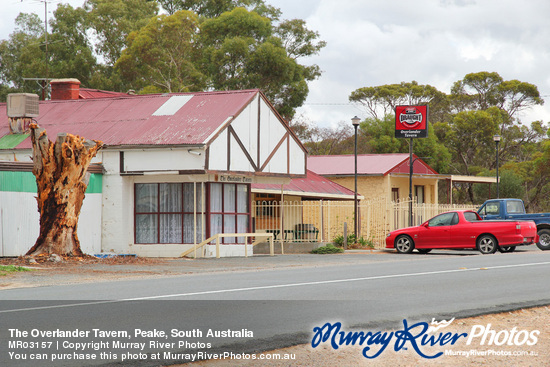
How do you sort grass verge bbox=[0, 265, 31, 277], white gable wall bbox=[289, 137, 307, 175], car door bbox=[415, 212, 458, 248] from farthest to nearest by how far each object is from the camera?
white gable wall bbox=[289, 137, 307, 175] → car door bbox=[415, 212, 458, 248] → grass verge bbox=[0, 265, 31, 277]

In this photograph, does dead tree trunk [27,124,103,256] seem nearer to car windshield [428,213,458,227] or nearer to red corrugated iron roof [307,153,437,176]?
car windshield [428,213,458,227]

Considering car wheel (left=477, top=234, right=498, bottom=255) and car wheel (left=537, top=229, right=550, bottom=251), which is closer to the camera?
car wheel (left=477, top=234, right=498, bottom=255)

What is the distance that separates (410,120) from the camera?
40.4 m

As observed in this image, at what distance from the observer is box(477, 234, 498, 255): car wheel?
2536cm

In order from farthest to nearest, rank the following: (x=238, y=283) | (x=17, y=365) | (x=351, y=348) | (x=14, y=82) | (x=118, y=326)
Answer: (x=14, y=82) → (x=238, y=283) → (x=118, y=326) → (x=351, y=348) → (x=17, y=365)

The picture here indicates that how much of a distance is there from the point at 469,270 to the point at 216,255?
30.4 feet

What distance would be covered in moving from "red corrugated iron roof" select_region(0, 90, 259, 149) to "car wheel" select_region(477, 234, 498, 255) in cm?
885

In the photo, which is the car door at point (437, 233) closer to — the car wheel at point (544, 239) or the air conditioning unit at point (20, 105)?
the car wheel at point (544, 239)

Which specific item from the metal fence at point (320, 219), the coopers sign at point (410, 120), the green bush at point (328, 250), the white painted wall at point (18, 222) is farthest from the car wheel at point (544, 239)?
the white painted wall at point (18, 222)

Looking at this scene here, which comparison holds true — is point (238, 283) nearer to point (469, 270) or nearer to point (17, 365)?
point (469, 270)

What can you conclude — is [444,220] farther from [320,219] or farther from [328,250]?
[320,219]

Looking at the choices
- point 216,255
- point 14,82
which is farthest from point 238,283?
point 14,82

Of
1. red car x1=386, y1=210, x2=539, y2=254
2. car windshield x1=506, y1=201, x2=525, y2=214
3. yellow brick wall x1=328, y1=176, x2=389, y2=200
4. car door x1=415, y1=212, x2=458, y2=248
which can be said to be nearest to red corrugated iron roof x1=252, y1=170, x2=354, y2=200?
yellow brick wall x1=328, y1=176, x2=389, y2=200

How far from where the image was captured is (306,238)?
98.1ft
